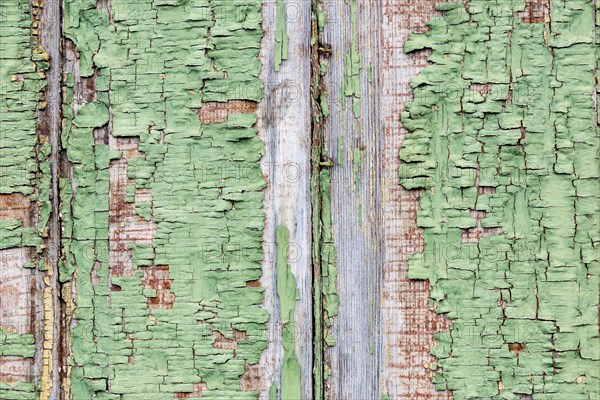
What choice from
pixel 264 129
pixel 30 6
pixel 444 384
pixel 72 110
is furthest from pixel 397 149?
pixel 30 6

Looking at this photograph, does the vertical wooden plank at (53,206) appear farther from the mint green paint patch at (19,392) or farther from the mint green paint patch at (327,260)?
the mint green paint patch at (327,260)

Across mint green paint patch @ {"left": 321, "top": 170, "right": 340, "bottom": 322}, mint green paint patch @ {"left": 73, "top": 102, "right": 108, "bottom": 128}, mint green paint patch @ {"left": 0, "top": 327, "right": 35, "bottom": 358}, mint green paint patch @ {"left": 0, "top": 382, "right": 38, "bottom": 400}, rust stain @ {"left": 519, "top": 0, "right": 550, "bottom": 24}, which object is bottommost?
mint green paint patch @ {"left": 0, "top": 382, "right": 38, "bottom": 400}

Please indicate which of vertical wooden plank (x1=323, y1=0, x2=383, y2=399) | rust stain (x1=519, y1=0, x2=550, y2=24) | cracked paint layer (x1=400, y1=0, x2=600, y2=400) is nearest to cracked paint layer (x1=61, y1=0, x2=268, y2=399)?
vertical wooden plank (x1=323, y1=0, x2=383, y2=399)

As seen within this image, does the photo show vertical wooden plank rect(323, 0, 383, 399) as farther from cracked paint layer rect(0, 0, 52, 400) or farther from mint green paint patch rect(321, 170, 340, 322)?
cracked paint layer rect(0, 0, 52, 400)

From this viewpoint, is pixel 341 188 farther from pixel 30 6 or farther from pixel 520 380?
pixel 30 6

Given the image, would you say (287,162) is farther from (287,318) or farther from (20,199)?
(20,199)

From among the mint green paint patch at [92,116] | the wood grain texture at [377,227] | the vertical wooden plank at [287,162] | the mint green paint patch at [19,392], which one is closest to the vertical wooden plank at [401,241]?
the wood grain texture at [377,227]

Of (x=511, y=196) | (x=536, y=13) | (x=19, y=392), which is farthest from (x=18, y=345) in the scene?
(x=536, y=13)
